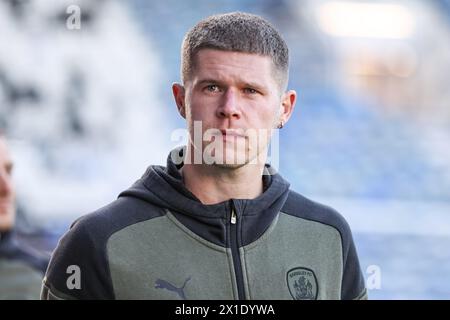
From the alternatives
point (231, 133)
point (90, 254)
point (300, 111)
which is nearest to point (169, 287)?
point (90, 254)

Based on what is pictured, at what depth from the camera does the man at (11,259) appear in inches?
106

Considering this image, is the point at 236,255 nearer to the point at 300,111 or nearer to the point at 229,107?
the point at 229,107

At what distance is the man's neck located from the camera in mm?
1297

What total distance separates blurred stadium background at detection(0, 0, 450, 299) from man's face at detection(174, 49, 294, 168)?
5.94 feet

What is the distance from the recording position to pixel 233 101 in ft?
4.06

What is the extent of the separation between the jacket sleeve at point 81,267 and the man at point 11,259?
1.45m

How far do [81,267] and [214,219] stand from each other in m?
0.23

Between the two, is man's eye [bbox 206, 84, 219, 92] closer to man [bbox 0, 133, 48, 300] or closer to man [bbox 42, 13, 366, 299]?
man [bbox 42, 13, 366, 299]

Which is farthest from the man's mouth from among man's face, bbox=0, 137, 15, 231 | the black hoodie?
man's face, bbox=0, 137, 15, 231

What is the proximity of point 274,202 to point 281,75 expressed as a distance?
228mm

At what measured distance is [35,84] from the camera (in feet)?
10.2

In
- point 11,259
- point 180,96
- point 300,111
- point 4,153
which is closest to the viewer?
point 180,96
